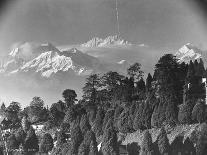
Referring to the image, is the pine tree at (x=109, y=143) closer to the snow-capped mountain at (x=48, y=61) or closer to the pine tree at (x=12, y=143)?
the pine tree at (x=12, y=143)

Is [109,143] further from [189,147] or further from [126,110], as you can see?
[189,147]

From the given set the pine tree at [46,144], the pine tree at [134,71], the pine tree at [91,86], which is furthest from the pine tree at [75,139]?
the pine tree at [134,71]

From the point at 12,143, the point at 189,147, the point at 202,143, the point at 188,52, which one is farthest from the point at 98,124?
the point at 188,52

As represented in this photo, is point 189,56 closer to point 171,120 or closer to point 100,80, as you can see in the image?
point 100,80

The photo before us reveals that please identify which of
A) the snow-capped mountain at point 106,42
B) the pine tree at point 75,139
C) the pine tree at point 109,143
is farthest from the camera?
the snow-capped mountain at point 106,42

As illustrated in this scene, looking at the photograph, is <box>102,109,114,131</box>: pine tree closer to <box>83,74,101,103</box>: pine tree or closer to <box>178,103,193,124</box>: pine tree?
<box>178,103,193,124</box>: pine tree

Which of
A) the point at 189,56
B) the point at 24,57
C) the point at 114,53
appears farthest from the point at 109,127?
the point at 24,57

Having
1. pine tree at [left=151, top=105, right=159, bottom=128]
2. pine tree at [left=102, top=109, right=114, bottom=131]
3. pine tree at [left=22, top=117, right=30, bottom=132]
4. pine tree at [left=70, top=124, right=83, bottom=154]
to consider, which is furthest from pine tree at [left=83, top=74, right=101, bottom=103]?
pine tree at [left=151, top=105, right=159, bottom=128]
